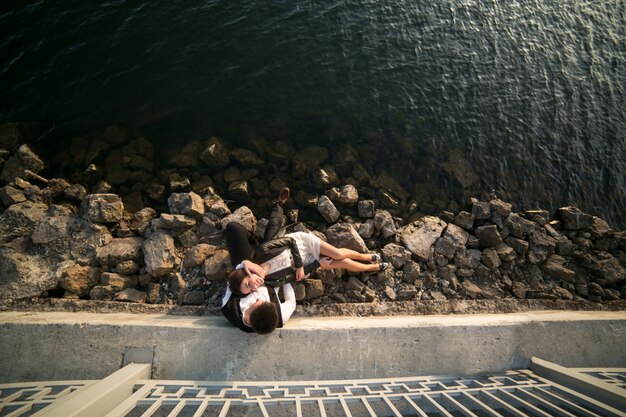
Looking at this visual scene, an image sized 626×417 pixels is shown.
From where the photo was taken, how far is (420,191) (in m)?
6.70

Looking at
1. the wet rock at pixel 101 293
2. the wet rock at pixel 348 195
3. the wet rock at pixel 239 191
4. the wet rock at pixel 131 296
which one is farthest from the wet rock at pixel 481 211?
the wet rock at pixel 101 293

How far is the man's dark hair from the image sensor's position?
3.58 meters

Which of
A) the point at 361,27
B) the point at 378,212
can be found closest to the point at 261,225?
the point at 378,212

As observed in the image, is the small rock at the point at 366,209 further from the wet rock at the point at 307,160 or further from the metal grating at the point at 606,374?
the metal grating at the point at 606,374

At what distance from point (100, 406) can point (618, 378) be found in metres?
5.67

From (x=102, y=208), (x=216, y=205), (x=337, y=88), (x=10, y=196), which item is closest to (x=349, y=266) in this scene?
(x=216, y=205)

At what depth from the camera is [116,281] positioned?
4809 millimetres

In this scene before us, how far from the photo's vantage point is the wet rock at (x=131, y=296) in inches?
184

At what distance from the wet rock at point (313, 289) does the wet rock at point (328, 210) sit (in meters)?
1.34

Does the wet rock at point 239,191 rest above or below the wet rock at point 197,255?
above

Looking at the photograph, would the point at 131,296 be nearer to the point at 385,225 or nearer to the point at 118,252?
the point at 118,252

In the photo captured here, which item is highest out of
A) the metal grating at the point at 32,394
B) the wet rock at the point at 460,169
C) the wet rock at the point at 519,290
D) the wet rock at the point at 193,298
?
the wet rock at the point at 460,169

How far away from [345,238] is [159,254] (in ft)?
9.31

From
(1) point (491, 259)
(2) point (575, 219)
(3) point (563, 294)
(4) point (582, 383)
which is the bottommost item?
(4) point (582, 383)
